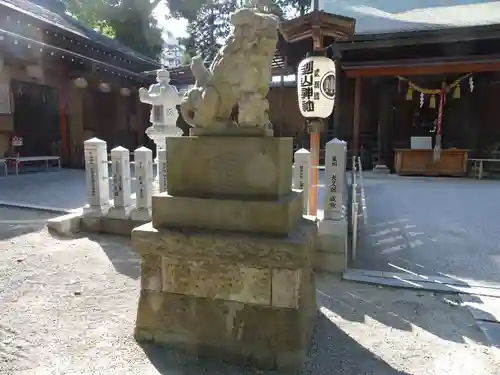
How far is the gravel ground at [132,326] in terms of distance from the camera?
2.46 meters

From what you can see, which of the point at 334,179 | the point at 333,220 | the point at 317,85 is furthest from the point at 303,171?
the point at 317,85

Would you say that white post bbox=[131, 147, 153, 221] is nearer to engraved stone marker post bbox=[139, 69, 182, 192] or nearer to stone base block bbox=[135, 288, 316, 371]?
engraved stone marker post bbox=[139, 69, 182, 192]

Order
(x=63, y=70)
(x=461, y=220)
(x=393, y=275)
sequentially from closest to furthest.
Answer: (x=393, y=275), (x=461, y=220), (x=63, y=70)

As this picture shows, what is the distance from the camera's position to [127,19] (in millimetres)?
22672

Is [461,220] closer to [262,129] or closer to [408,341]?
[408,341]

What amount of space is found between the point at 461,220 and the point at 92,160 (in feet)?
20.0

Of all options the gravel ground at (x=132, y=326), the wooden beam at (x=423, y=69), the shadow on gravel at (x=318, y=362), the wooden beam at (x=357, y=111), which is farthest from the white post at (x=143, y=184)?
the wooden beam at (x=423, y=69)

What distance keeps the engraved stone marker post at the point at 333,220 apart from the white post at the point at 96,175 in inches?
128

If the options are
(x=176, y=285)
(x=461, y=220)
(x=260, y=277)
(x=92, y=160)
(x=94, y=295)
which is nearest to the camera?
(x=260, y=277)

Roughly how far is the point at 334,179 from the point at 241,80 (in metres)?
2.04

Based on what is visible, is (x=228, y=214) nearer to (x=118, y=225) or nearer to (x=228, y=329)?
(x=228, y=329)

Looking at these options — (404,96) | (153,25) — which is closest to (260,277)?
(404,96)

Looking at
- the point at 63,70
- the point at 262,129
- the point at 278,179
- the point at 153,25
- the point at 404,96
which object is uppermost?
the point at 153,25

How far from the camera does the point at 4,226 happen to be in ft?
18.7
